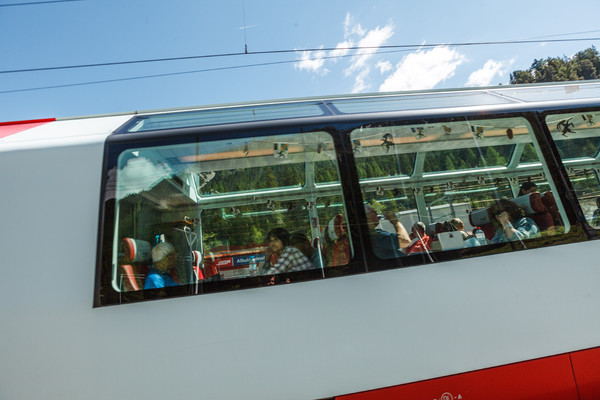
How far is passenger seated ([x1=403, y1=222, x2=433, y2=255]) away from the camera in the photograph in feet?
7.35

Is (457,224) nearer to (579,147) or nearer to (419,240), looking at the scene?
(419,240)

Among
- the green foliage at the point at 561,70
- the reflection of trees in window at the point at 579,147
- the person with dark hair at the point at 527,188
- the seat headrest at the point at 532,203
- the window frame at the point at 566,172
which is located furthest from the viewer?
the green foliage at the point at 561,70

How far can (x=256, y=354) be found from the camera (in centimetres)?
192

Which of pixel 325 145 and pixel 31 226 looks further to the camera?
pixel 325 145

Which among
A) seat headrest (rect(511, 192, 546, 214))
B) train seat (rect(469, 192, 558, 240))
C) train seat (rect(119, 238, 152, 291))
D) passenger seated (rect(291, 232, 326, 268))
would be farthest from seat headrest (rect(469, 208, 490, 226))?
train seat (rect(119, 238, 152, 291))

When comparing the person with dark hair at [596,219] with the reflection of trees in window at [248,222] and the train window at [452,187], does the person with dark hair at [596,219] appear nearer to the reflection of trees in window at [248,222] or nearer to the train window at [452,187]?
the train window at [452,187]

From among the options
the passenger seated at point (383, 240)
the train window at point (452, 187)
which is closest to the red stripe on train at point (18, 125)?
the train window at point (452, 187)


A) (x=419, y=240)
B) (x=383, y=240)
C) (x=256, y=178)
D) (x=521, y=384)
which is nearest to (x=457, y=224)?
(x=419, y=240)

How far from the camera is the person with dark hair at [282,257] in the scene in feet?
7.10

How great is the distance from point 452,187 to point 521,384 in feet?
6.04

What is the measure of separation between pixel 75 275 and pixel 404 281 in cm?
192

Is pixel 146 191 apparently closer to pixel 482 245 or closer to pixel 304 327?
pixel 304 327

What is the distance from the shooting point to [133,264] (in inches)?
82.9

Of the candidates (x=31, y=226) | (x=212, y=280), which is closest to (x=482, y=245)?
(x=212, y=280)
